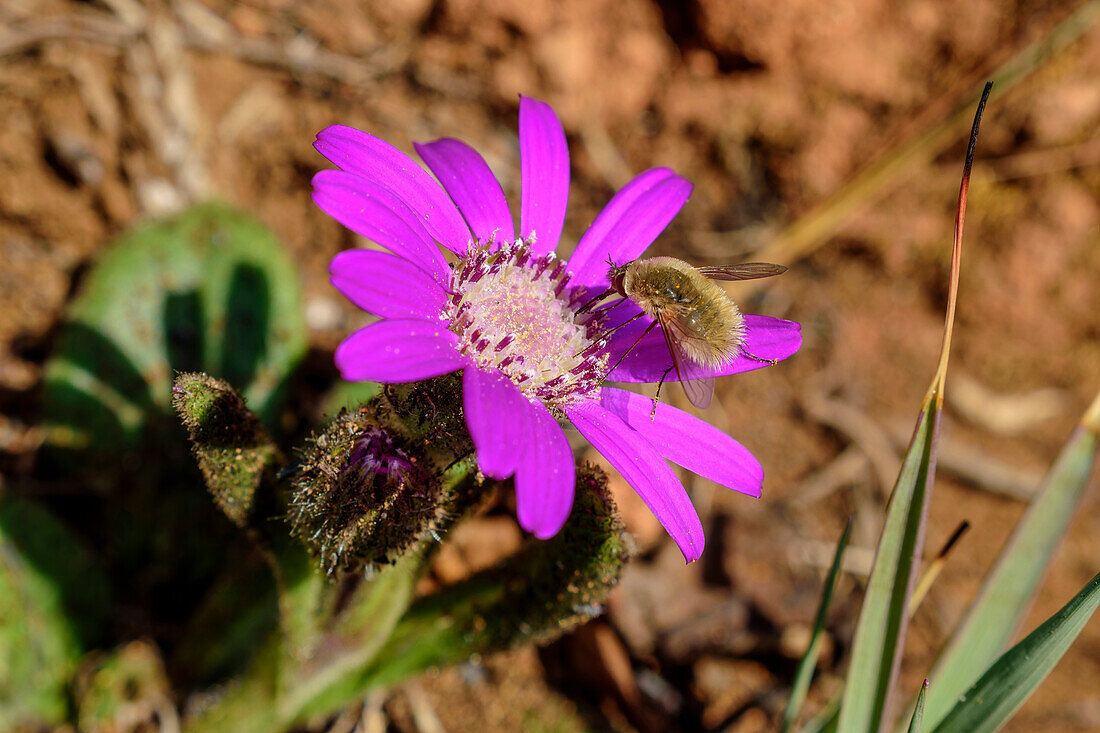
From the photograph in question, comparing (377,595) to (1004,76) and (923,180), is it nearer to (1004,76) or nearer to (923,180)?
(923,180)

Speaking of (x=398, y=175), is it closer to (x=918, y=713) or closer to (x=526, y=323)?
(x=526, y=323)

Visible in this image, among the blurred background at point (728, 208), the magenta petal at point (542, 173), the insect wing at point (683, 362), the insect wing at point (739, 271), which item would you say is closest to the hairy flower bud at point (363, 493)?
the insect wing at point (683, 362)

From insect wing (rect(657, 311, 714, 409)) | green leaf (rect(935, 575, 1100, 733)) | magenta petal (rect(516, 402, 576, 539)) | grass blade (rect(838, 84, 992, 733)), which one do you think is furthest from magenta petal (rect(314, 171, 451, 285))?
green leaf (rect(935, 575, 1100, 733))

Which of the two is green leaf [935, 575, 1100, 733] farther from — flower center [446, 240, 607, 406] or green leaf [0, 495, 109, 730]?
green leaf [0, 495, 109, 730]

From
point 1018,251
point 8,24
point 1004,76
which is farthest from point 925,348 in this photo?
point 8,24

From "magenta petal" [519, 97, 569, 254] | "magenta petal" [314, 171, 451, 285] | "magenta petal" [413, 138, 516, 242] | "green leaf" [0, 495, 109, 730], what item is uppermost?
"magenta petal" [519, 97, 569, 254]

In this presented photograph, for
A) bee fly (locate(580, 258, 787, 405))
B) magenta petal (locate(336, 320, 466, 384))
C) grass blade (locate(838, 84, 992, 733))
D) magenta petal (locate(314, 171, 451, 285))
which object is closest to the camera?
magenta petal (locate(336, 320, 466, 384))
